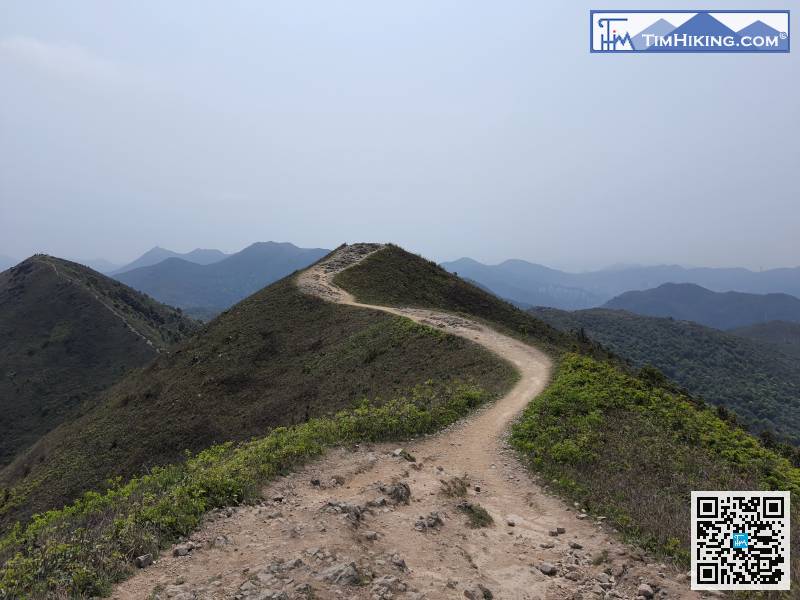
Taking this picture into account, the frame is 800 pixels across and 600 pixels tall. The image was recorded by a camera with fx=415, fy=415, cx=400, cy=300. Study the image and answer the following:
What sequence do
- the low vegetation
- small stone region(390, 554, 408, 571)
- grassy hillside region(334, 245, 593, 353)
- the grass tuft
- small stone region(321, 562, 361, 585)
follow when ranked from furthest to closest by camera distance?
grassy hillside region(334, 245, 593, 353), the grass tuft, small stone region(390, 554, 408, 571), the low vegetation, small stone region(321, 562, 361, 585)

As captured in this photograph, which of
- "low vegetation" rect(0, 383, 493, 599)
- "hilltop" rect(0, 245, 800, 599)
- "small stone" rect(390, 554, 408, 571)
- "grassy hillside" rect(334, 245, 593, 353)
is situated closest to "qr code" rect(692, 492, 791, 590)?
"hilltop" rect(0, 245, 800, 599)

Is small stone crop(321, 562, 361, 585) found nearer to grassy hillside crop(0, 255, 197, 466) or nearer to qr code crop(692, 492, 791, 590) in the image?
qr code crop(692, 492, 791, 590)

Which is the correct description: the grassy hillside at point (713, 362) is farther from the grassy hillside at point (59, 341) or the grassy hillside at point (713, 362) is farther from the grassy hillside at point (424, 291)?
the grassy hillside at point (59, 341)

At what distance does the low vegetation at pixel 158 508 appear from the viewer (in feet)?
26.5

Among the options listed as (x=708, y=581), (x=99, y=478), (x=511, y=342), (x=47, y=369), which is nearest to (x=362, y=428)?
(x=708, y=581)

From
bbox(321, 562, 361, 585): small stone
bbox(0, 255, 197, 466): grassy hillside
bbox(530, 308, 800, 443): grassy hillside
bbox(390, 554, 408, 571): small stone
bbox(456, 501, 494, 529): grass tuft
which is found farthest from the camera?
bbox(530, 308, 800, 443): grassy hillside

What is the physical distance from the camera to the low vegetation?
806cm

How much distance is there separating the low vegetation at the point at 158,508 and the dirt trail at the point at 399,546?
589 mm

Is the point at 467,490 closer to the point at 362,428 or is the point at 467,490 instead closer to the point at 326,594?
the point at 362,428

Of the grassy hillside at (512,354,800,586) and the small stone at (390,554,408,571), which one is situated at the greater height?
the small stone at (390,554,408,571)

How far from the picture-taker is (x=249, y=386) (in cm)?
3550

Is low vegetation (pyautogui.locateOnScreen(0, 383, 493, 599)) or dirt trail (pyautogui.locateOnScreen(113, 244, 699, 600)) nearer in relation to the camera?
dirt trail (pyautogui.locateOnScreen(113, 244, 699, 600))

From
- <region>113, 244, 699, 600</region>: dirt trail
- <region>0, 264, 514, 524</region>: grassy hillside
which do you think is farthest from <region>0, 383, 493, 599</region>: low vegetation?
<region>0, 264, 514, 524</region>: grassy hillside

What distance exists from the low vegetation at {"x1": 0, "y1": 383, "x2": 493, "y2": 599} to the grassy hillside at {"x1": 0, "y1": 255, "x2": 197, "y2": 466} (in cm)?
6571
